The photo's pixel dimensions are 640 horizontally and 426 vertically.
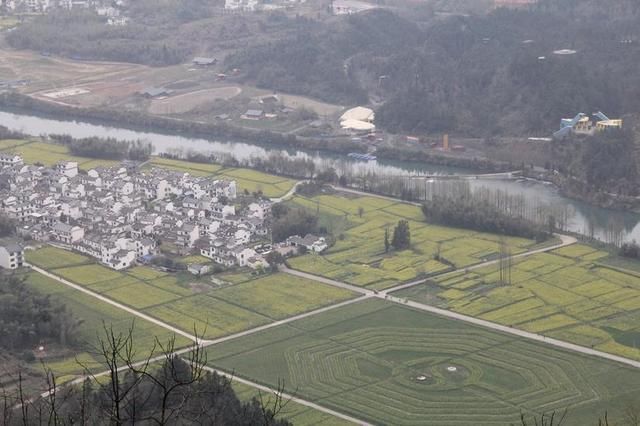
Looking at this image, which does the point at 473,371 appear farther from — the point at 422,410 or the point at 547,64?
the point at 547,64

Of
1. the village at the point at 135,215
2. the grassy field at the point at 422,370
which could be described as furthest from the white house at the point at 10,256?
the grassy field at the point at 422,370

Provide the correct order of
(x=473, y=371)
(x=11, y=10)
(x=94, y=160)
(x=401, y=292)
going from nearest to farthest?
(x=473, y=371) → (x=401, y=292) → (x=94, y=160) → (x=11, y=10)

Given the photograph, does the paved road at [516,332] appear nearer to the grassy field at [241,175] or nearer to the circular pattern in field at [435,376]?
the circular pattern in field at [435,376]

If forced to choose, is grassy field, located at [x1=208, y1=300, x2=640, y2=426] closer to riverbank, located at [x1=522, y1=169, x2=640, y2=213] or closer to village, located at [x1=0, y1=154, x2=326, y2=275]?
village, located at [x1=0, y1=154, x2=326, y2=275]

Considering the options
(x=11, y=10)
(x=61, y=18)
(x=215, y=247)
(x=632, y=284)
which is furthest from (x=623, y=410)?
(x=11, y=10)

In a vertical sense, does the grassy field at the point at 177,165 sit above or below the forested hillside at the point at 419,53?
below

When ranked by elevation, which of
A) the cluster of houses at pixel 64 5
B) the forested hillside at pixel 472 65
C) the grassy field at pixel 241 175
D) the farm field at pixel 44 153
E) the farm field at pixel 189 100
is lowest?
the grassy field at pixel 241 175

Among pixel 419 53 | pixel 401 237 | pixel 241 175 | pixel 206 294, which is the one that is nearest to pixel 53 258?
pixel 206 294

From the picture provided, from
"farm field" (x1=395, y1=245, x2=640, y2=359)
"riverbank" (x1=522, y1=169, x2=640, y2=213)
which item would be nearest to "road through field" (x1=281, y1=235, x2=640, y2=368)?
"farm field" (x1=395, y1=245, x2=640, y2=359)
